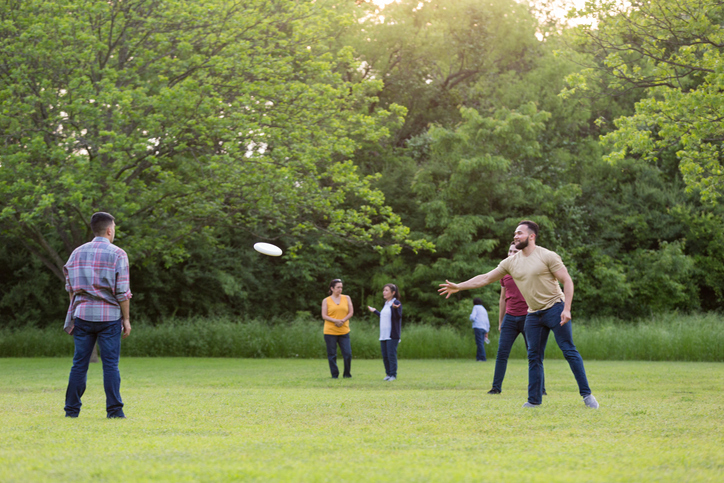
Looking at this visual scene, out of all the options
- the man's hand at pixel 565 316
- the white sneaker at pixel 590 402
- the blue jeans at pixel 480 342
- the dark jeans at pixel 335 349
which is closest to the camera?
the man's hand at pixel 565 316

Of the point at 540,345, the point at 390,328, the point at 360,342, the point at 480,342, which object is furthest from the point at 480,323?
the point at 540,345

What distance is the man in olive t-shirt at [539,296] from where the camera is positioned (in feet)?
27.8

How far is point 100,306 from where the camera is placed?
7711mm

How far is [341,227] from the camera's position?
22.6 m

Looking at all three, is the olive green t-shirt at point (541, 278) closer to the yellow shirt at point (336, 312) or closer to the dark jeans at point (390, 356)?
the dark jeans at point (390, 356)

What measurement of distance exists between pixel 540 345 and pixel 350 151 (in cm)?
1473

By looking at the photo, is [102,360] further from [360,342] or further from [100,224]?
[360,342]

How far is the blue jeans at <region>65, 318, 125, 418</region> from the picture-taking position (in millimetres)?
7652

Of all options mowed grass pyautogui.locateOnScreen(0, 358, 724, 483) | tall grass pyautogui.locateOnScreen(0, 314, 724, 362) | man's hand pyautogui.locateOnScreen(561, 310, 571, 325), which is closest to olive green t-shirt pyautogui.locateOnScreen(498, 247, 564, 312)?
man's hand pyautogui.locateOnScreen(561, 310, 571, 325)

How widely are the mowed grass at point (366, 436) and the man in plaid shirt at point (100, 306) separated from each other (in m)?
0.47

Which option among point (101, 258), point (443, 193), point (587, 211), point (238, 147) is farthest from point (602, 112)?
point (101, 258)

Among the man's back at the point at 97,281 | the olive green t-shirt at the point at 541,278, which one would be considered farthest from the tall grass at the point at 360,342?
the man's back at the point at 97,281

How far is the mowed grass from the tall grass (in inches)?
463

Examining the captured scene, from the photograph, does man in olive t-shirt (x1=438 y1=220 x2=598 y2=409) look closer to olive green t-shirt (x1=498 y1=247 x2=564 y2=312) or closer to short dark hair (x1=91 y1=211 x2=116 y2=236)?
olive green t-shirt (x1=498 y1=247 x2=564 y2=312)
